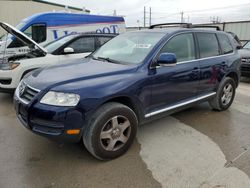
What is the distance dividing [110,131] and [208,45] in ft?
8.59

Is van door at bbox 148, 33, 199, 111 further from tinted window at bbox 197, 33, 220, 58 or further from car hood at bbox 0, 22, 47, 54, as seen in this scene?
car hood at bbox 0, 22, 47, 54

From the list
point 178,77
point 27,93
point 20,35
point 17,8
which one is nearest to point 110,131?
point 27,93

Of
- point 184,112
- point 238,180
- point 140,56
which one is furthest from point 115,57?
point 238,180

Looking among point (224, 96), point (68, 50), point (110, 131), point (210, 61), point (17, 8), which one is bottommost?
point (224, 96)

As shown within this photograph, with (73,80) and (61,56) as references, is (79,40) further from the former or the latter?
(73,80)

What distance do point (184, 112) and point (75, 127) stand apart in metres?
2.84

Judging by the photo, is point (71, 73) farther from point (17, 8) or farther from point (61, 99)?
point (17, 8)

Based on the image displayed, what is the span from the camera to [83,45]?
627 centimetres

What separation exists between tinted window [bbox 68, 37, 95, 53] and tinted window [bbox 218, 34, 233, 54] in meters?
3.35

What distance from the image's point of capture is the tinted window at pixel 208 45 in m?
4.13

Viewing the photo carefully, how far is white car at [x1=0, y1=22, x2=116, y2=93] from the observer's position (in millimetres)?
5016

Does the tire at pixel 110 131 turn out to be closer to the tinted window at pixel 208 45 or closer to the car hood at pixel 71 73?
the car hood at pixel 71 73

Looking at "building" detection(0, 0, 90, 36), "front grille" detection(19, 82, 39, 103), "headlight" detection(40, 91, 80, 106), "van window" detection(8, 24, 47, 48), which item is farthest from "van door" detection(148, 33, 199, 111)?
"building" detection(0, 0, 90, 36)

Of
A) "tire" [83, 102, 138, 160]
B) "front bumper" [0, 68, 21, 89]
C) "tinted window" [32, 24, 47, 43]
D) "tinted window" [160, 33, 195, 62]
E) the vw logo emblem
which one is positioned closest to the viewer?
"tire" [83, 102, 138, 160]
